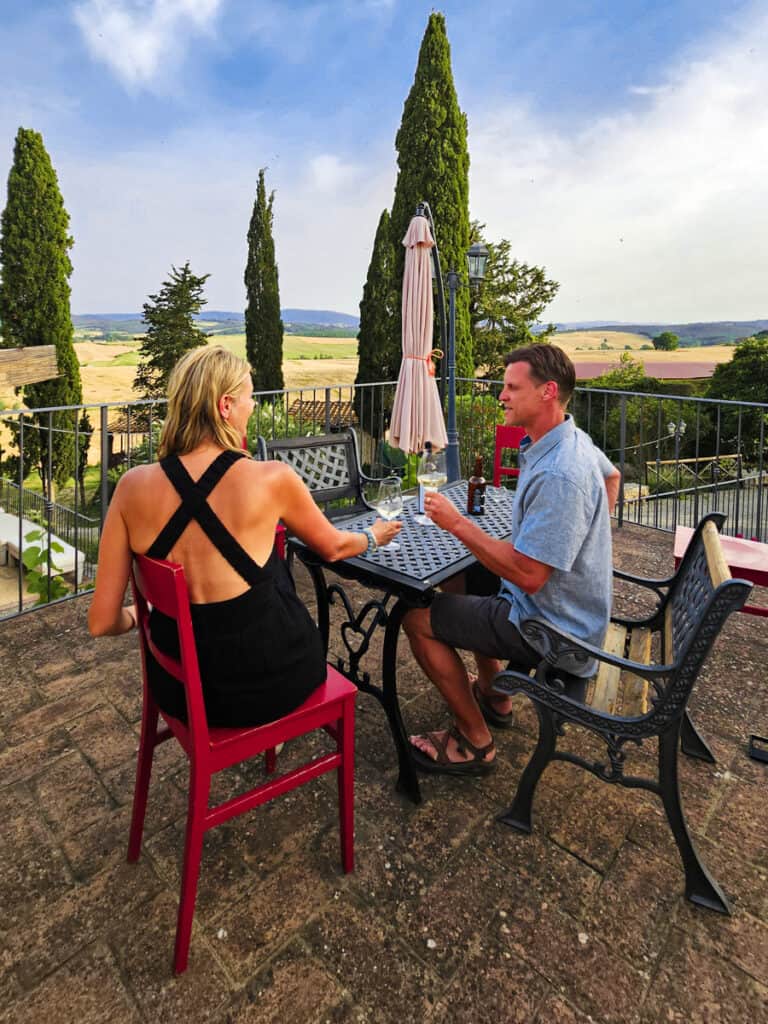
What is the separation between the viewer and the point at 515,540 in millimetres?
1668

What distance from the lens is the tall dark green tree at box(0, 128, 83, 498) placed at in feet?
54.3

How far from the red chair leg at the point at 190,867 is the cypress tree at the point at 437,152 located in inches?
454

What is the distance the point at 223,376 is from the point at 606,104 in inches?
1428

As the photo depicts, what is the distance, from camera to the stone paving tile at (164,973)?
1.27m

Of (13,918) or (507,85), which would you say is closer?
(13,918)

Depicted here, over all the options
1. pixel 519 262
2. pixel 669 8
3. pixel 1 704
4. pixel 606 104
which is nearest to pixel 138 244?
pixel 519 262

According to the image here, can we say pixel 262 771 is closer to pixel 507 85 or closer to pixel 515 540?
pixel 515 540

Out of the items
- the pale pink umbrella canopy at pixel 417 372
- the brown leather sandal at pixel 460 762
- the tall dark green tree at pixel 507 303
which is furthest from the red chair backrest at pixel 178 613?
the tall dark green tree at pixel 507 303

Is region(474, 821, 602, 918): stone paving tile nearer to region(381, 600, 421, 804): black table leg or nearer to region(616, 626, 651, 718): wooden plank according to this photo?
region(381, 600, 421, 804): black table leg

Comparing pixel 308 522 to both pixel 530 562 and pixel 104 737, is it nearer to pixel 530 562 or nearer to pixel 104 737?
pixel 530 562

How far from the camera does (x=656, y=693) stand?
5.34 feet

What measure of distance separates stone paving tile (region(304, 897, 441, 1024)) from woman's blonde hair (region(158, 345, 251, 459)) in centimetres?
123

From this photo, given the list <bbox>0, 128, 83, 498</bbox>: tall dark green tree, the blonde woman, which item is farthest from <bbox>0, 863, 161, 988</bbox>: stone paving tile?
<bbox>0, 128, 83, 498</bbox>: tall dark green tree

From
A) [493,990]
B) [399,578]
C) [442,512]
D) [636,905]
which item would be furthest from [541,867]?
[442,512]
